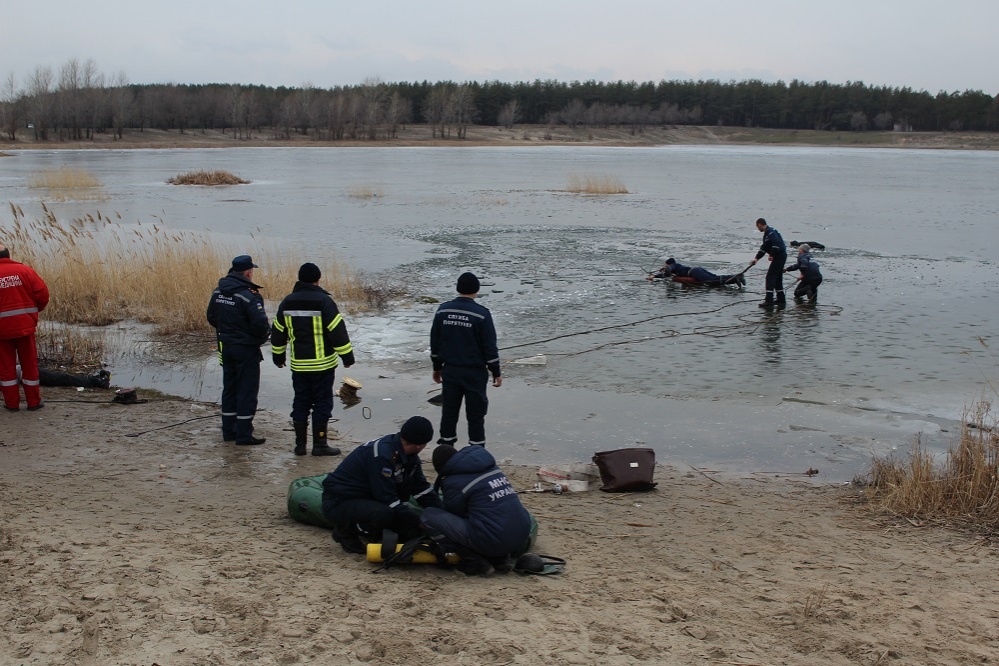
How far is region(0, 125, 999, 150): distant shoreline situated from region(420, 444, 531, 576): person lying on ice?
89239mm

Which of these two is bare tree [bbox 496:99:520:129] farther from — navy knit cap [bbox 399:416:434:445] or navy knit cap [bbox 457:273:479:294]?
navy knit cap [bbox 399:416:434:445]

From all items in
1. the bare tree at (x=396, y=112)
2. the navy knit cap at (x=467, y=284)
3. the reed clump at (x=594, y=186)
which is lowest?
the navy knit cap at (x=467, y=284)

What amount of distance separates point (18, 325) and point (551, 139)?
108969 mm

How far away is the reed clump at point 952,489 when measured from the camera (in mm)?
6949

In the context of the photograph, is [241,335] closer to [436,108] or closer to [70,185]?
[70,185]

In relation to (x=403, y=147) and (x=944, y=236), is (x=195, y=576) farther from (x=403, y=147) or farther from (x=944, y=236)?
(x=403, y=147)

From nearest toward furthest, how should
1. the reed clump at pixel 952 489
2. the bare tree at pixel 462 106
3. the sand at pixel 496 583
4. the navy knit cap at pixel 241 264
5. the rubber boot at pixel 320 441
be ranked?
1. the sand at pixel 496 583
2. the reed clump at pixel 952 489
3. the rubber boot at pixel 320 441
4. the navy knit cap at pixel 241 264
5. the bare tree at pixel 462 106

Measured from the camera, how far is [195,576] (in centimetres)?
546

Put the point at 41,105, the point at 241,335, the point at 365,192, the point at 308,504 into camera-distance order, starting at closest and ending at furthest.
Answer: the point at 308,504, the point at 241,335, the point at 365,192, the point at 41,105

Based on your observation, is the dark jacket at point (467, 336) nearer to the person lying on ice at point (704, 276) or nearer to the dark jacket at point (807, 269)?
the dark jacket at point (807, 269)

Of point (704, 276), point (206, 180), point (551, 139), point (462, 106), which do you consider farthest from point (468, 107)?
point (704, 276)

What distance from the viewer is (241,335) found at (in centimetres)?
853

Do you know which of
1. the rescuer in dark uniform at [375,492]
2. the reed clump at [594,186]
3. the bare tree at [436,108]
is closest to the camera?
the rescuer in dark uniform at [375,492]

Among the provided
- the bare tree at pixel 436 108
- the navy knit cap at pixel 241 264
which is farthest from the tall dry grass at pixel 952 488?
the bare tree at pixel 436 108
